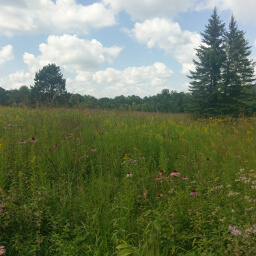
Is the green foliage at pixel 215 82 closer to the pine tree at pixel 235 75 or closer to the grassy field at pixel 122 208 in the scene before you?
the pine tree at pixel 235 75

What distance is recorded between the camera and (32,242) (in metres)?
1.78

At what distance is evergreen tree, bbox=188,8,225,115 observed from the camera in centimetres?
1764

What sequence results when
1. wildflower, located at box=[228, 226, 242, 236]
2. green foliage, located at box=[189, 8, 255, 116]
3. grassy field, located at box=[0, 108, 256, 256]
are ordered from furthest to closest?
1. green foliage, located at box=[189, 8, 255, 116]
2. grassy field, located at box=[0, 108, 256, 256]
3. wildflower, located at box=[228, 226, 242, 236]

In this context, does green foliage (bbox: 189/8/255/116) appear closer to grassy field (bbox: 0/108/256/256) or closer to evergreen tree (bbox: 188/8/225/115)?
evergreen tree (bbox: 188/8/225/115)

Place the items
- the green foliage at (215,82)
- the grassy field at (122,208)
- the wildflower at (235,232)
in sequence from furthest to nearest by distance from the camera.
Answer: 1. the green foliage at (215,82)
2. the grassy field at (122,208)
3. the wildflower at (235,232)

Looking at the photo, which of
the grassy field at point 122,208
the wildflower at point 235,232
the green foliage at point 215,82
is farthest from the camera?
the green foliage at point 215,82

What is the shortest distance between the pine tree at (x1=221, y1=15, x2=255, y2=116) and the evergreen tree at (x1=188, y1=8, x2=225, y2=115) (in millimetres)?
831

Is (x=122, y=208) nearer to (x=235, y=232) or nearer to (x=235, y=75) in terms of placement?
(x=235, y=232)

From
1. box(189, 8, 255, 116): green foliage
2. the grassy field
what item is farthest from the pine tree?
the grassy field

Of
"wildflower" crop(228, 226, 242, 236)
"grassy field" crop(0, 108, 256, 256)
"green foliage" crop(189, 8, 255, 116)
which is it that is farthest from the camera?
"green foliage" crop(189, 8, 255, 116)

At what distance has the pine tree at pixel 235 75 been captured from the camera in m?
17.7

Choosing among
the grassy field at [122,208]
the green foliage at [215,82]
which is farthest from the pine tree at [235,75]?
the grassy field at [122,208]

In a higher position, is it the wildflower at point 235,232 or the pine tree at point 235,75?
the pine tree at point 235,75

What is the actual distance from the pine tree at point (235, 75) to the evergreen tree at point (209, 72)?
0.83m
